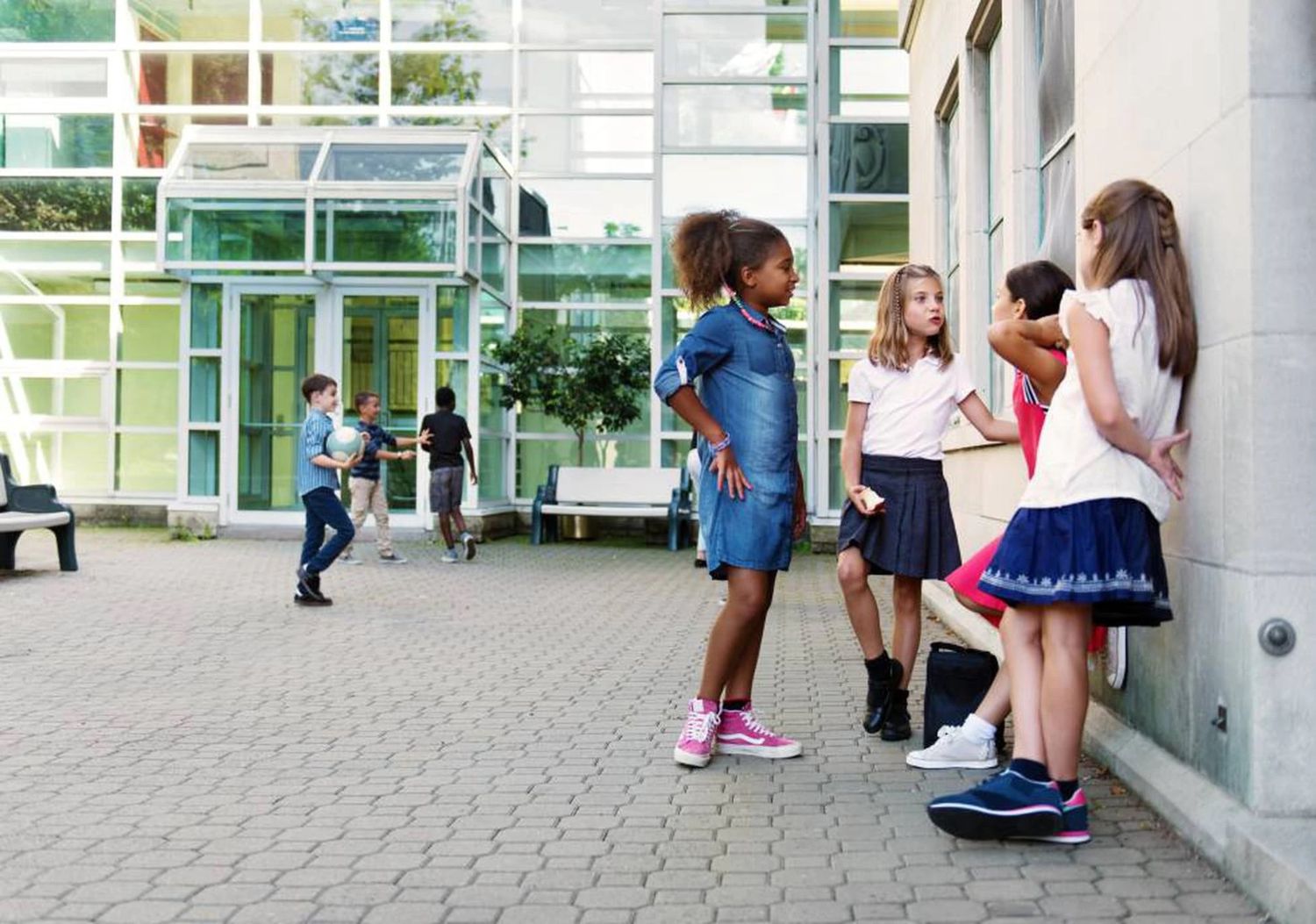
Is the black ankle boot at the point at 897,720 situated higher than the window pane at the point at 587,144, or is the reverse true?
the window pane at the point at 587,144

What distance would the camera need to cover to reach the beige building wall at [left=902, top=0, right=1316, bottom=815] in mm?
3516

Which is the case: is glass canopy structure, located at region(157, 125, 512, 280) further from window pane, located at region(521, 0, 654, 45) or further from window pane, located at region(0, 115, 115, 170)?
window pane, located at region(521, 0, 654, 45)

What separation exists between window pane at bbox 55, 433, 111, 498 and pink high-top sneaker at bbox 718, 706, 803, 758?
646 inches

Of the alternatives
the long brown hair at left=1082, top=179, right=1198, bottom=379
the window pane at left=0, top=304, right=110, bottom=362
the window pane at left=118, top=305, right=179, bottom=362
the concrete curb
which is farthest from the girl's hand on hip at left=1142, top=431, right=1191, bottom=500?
the window pane at left=0, top=304, right=110, bottom=362

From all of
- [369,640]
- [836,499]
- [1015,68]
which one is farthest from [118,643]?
[836,499]

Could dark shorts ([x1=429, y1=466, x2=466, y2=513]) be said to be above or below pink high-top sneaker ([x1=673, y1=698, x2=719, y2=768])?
above

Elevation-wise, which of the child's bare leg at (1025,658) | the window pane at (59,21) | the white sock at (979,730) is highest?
the window pane at (59,21)

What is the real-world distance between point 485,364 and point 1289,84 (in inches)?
588

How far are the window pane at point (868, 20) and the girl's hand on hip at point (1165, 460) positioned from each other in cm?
1539

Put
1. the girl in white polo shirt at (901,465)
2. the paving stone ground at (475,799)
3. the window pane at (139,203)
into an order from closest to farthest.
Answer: the paving stone ground at (475,799) → the girl in white polo shirt at (901,465) → the window pane at (139,203)

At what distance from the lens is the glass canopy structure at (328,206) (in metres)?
16.8

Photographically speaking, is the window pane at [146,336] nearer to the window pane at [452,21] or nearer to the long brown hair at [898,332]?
the window pane at [452,21]

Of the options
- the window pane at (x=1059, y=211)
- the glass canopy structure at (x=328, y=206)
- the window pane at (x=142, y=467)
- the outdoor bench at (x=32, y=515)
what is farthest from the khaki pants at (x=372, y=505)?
the window pane at (x=1059, y=211)

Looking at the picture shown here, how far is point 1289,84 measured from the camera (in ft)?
11.6
